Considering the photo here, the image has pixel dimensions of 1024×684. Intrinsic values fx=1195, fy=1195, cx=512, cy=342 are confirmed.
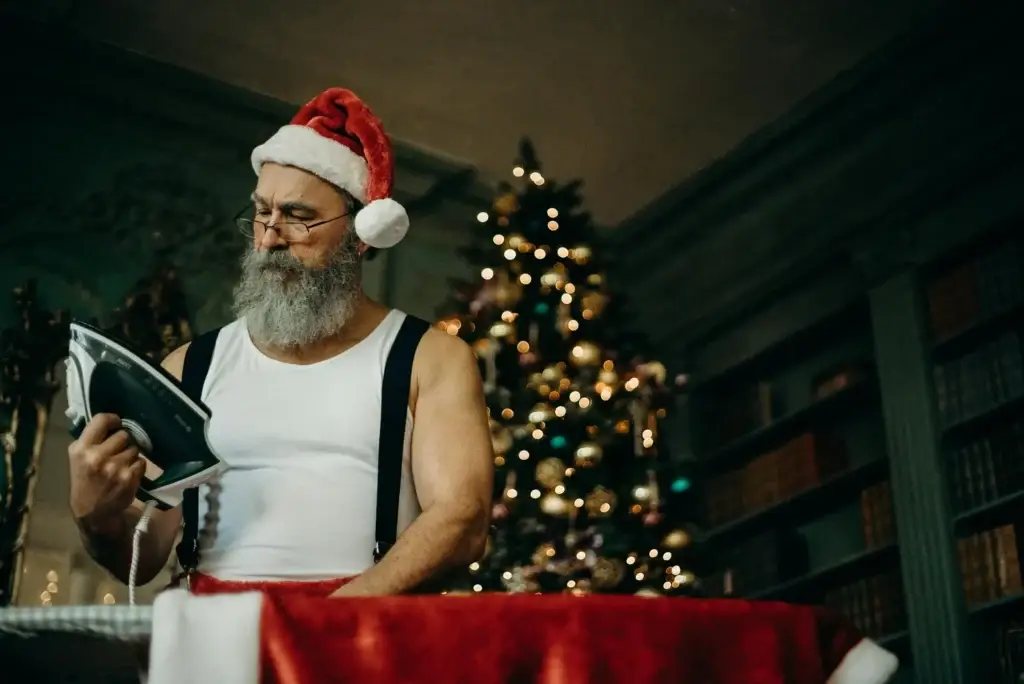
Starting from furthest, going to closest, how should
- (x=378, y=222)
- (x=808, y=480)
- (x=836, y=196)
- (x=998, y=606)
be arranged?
(x=836, y=196), (x=808, y=480), (x=998, y=606), (x=378, y=222)

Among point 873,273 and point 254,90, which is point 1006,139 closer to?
point 873,273

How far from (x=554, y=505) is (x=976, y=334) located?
4.76 feet

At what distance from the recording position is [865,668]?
1.05 metres

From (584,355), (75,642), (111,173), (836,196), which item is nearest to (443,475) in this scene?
(75,642)

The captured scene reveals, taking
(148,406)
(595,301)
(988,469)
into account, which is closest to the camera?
(148,406)

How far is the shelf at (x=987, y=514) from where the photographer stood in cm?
347

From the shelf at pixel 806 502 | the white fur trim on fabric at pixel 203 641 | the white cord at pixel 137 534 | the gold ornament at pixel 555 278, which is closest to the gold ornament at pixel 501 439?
the gold ornament at pixel 555 278

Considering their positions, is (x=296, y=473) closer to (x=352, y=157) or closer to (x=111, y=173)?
(x=352, y=157)

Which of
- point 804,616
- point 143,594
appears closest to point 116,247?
point 143,594

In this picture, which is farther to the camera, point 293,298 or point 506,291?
point 506,291

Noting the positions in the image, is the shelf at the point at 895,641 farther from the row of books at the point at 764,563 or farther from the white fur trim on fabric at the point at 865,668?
the white fur trim on fabric at the point at 865,668

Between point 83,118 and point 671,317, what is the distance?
2563mm

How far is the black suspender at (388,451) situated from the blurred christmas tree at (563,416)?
2024 mm

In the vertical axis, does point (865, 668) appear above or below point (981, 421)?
below
